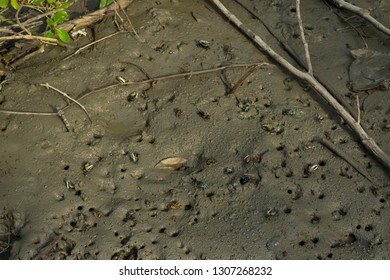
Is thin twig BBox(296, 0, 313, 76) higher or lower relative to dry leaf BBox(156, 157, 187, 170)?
higher

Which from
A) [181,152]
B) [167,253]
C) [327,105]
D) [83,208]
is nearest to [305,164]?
[327,105]

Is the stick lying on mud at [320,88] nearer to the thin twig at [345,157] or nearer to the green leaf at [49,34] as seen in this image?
the thin twig at [345,157]

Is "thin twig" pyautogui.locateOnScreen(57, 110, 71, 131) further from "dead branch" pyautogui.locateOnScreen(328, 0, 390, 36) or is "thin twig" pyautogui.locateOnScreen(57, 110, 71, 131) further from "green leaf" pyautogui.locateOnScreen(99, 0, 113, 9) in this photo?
"dead branch" pyautogui.locateOnScreen(328, 0, 390, 36)

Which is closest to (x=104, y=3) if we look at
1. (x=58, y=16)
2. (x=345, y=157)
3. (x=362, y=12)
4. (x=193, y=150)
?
(x=58, y=16)

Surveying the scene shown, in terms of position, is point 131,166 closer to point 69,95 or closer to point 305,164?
point 69,95

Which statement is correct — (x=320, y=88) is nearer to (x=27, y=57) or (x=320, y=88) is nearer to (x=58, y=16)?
(x=58, y=16)

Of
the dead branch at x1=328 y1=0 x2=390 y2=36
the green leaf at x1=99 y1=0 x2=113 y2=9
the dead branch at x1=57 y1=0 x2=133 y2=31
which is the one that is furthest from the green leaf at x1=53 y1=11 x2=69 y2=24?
the dead branch at x1=328 y1=0 x2=390 y2=36
